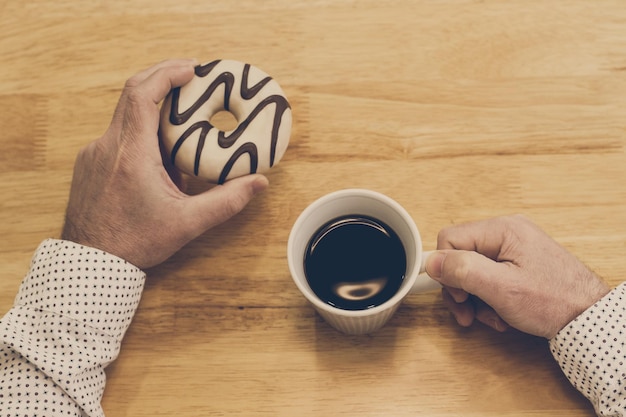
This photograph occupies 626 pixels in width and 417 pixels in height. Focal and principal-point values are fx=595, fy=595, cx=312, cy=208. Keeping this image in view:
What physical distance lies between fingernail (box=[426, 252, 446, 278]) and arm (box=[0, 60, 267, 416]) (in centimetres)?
27

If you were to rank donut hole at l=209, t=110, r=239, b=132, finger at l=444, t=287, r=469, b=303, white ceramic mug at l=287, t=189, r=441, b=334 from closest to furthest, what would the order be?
white ceramic mug at l=287, t=189, r=441, b=334 < finger at l=444, t=287, r=469, b=303 < donut hole at l=209, t=110, r=239, b=132

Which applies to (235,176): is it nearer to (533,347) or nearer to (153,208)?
(153,208)

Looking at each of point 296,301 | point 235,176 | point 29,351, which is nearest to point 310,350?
point 296,301

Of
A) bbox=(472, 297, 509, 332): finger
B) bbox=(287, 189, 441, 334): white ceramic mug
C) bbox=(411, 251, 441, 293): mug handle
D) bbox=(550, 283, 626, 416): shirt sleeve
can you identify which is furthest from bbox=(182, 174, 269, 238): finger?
bbox=(550, 283, 626, 416): shirt sleeve

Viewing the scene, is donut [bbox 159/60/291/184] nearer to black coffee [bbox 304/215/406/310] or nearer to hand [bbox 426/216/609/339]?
black coffee [bbox 304/215/406/310]

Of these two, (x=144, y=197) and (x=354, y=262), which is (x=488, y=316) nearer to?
(x=354, y=262)

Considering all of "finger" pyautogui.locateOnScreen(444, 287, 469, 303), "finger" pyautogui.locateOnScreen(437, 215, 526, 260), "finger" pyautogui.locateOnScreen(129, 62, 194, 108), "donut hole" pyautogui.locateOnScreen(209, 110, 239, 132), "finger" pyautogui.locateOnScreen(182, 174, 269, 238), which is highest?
"finger" pyautogui.locateOnScreen(129, 62, 194, 108)

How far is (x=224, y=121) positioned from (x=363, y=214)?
1.03 ft

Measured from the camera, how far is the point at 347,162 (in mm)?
990

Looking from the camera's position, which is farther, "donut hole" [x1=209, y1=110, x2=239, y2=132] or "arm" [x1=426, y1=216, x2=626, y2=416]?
"donut hole" [x1=209, y1=110, x2=239, y2=132]

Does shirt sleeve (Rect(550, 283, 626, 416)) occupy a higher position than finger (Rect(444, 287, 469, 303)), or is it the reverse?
finger (Rect(444, 287, 469, 303))

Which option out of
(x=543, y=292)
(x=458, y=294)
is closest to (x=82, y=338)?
(x=458, y=294)

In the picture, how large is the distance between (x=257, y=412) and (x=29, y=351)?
0.33 m

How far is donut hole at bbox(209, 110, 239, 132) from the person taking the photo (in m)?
1.01
